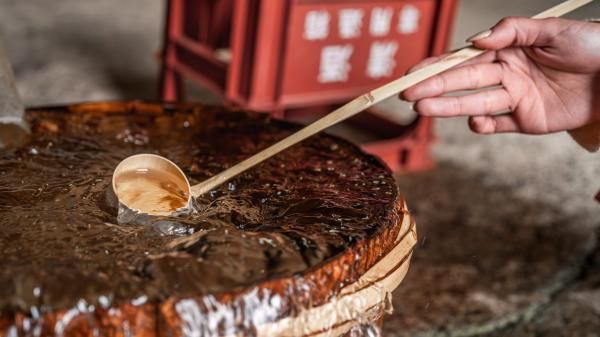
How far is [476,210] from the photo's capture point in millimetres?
3645

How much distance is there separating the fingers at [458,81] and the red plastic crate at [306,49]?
167 cm

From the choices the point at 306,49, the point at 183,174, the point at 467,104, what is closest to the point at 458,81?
the point at 467,104

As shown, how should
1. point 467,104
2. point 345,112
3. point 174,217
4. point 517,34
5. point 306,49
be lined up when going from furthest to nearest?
point 306,49, point 467,104, point 517,34, point 345,112, point 174,217

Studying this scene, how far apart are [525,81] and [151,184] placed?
1.06 m

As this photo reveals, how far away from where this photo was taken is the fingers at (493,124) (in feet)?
6.53

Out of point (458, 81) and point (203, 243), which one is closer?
point (203, 243)

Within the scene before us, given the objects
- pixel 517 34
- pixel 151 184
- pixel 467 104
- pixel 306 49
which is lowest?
pixel 306 49

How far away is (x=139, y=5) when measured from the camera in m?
7.60

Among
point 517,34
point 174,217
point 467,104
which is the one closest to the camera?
point 174,217

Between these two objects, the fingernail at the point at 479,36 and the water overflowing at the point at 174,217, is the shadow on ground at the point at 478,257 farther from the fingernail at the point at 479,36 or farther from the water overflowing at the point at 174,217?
the fingernail at the point at 479,36

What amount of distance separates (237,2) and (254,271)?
245 centimetres

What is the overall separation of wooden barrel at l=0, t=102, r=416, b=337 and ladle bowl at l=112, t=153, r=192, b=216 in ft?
0.16

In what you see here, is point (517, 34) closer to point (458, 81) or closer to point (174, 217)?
point (458, 81)

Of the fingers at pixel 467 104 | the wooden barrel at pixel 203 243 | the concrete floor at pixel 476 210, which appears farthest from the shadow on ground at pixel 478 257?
the wooden barrel at pixel 203 243
